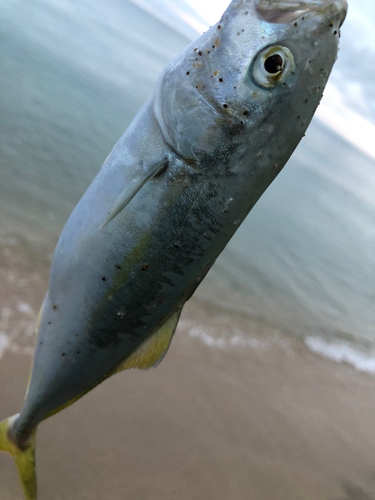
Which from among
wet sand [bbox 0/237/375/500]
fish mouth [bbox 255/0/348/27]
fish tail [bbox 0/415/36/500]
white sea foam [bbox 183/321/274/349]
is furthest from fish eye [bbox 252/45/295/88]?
white sea foam [bbox 183/321/274/349]

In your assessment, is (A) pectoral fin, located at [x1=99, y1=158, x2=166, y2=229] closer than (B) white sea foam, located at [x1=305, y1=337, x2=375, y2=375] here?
Yes

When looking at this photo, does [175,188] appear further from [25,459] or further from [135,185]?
[25,459]

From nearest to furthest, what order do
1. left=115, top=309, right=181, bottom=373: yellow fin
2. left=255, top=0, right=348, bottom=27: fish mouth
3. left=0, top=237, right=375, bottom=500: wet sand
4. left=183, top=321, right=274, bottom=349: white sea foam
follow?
left=255, top=0, right=348, bottom=27: fish mouth
left=115, top=309, right=181, bottom=373: yellow fin
left=0, top=237, right=375, bottom=500: wet sand
left=183, top=321, right=274, bottom=349: white sea foam

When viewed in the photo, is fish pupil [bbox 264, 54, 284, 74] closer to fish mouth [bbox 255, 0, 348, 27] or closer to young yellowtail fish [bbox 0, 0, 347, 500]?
young yellowtail fish [bbox 0, 0, 347, 500]

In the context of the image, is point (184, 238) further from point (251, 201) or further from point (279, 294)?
point (279, 294)

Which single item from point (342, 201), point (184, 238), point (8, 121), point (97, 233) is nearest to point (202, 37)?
point (184, 238)

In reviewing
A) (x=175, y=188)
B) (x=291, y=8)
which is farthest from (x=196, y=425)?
(x=291, y=8)

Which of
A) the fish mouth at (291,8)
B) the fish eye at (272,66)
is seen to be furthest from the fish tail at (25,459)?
the fish mouth at (291,8)
